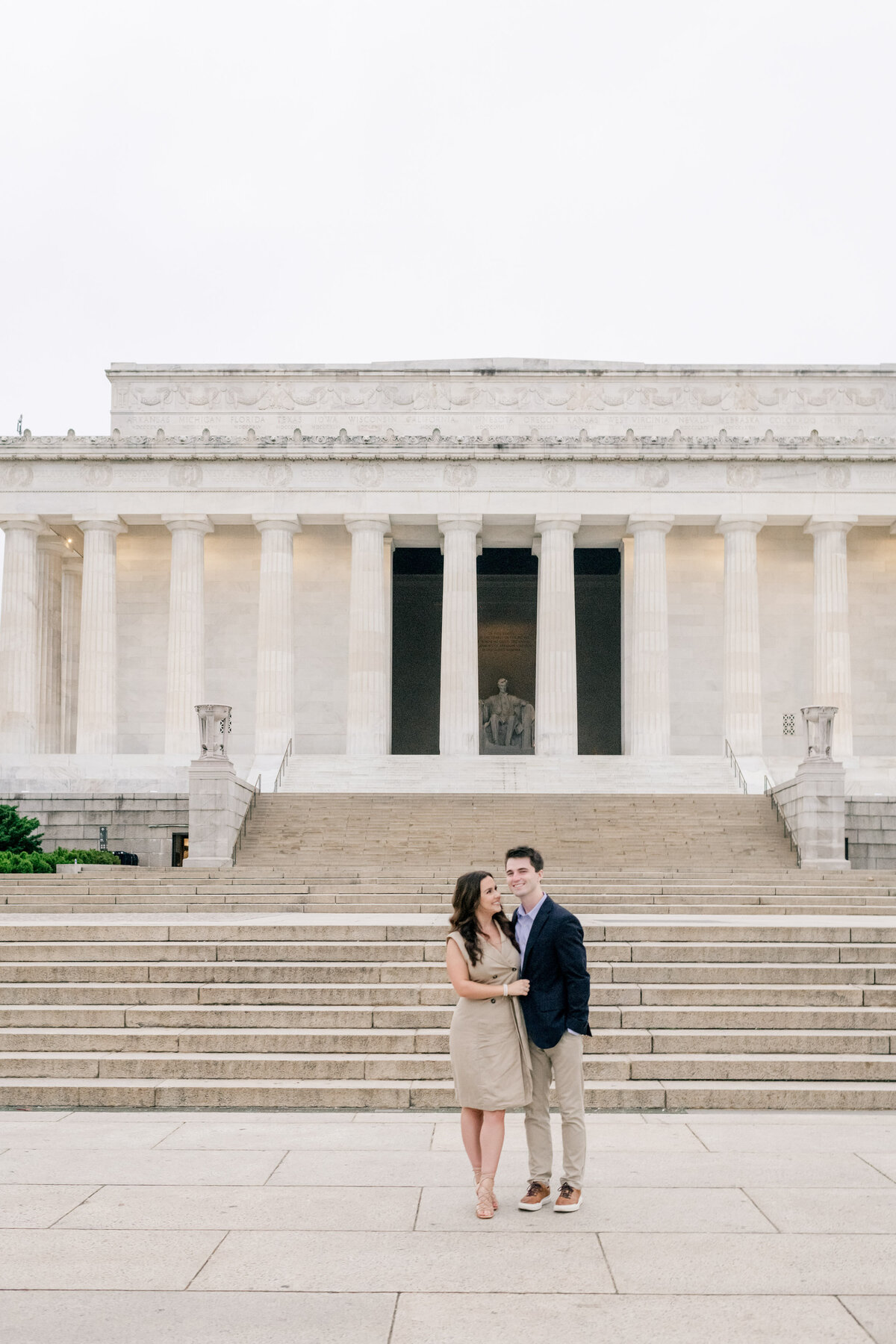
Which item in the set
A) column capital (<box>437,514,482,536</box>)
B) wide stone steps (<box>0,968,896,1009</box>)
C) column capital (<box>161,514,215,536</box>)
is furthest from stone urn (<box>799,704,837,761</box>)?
column capital (<box>161,514,215,536</box>)

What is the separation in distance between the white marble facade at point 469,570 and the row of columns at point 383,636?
0.29 feet

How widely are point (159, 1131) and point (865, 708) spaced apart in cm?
4501

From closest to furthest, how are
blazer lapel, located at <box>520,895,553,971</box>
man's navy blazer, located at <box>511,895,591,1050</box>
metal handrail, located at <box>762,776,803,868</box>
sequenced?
man's navy blazer, located at <box>511,895,591,1050</box> < blazer lapel, located at <box>520,895,553,971</box> < metal handrail, located at <box>762,776,803,868</box>

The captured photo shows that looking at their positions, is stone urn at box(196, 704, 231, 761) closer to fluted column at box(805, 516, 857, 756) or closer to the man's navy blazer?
fluted column at box(805, 516, 857, 756)

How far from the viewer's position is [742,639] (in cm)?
4928

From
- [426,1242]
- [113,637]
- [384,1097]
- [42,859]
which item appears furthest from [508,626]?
[426,1242]

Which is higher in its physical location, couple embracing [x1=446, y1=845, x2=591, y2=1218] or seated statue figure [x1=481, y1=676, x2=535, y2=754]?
seated statue figure [x1=481, y1=676, x2=535, y2=754]

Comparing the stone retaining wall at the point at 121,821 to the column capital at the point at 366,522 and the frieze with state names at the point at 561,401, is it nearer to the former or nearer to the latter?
the column capital at the point at 366,522

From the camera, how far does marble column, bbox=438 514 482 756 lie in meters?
48.5

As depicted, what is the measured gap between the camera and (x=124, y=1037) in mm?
15414

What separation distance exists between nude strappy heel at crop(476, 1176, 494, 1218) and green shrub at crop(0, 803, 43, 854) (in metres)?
24.6

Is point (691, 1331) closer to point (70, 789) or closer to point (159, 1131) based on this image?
point (159, 1131)

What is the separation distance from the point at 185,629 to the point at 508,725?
14.8 metres

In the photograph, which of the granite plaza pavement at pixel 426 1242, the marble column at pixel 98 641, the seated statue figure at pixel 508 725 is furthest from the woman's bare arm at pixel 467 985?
the seated statue figure at pixel 508 725
